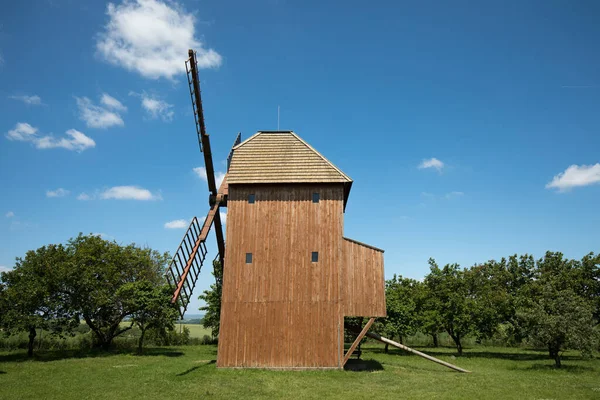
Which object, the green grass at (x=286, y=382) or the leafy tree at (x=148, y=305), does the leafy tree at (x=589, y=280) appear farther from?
the leafy tree at (x=148, y=305)

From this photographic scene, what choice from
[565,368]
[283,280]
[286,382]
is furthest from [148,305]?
[565,368]

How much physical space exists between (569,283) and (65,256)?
135ft

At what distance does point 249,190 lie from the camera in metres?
21.4

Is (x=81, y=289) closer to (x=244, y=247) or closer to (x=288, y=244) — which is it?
(x=244, y=247)

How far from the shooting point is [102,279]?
30.2 meters

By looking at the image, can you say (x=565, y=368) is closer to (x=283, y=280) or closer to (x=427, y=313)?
(x=427, y=313)

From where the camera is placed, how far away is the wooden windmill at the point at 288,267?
64.0 ft

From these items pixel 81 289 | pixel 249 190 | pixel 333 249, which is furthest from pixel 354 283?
pixel 81 289

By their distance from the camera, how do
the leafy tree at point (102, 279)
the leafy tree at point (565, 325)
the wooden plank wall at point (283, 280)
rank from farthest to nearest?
1. the leafy tree at point (102, 279)
2. the leafy tree at point (565, 325)
3. the wooden plank wall at point (283, 280)

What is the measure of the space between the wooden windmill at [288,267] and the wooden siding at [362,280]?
0.16 feet

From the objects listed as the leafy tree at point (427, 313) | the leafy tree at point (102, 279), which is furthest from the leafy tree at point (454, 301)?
the leafy tree at point (102, 279)

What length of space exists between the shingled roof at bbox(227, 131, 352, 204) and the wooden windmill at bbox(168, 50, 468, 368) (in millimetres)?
55

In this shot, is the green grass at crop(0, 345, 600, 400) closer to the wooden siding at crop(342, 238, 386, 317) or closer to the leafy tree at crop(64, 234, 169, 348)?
the wooden siding at crop(342, 238, 386, 317)

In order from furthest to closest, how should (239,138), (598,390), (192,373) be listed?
1. (239,138)
2. (192,373)
3. (598,390)
